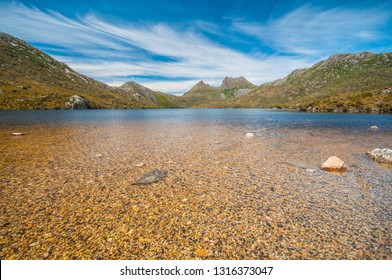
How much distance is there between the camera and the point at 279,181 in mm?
11305

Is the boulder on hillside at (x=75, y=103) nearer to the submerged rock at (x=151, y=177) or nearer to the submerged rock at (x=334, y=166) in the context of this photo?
the submerged rock at (x=151, y=177)

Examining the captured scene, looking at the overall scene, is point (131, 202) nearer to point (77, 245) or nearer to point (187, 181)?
point (77, 245)

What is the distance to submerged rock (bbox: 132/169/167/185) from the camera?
11.2 meters

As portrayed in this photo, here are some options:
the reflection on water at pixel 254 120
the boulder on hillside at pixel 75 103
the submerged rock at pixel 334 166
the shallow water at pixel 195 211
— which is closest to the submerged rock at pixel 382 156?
the shallow water at pixel 195 211

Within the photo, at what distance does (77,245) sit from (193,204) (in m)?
4.57

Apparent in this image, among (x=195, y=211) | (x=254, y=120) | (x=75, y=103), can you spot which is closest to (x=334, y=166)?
(x=195, y=211)

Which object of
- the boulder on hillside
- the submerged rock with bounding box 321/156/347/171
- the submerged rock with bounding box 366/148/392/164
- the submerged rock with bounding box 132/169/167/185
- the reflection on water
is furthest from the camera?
the boulder on hillside

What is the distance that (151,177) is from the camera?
12.0 m

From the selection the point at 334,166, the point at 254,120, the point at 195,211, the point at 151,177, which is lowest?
the point at 195,211

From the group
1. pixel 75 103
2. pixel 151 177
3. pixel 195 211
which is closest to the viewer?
pixel 195 211

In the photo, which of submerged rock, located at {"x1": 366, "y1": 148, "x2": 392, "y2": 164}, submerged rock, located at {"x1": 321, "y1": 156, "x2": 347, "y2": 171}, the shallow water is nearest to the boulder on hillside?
the shallow water

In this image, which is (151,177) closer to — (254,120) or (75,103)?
(254,120)

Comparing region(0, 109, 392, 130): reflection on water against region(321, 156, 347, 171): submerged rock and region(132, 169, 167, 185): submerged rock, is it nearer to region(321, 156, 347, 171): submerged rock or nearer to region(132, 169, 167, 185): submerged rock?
region(321, 156, 347, 171): submerged rock
